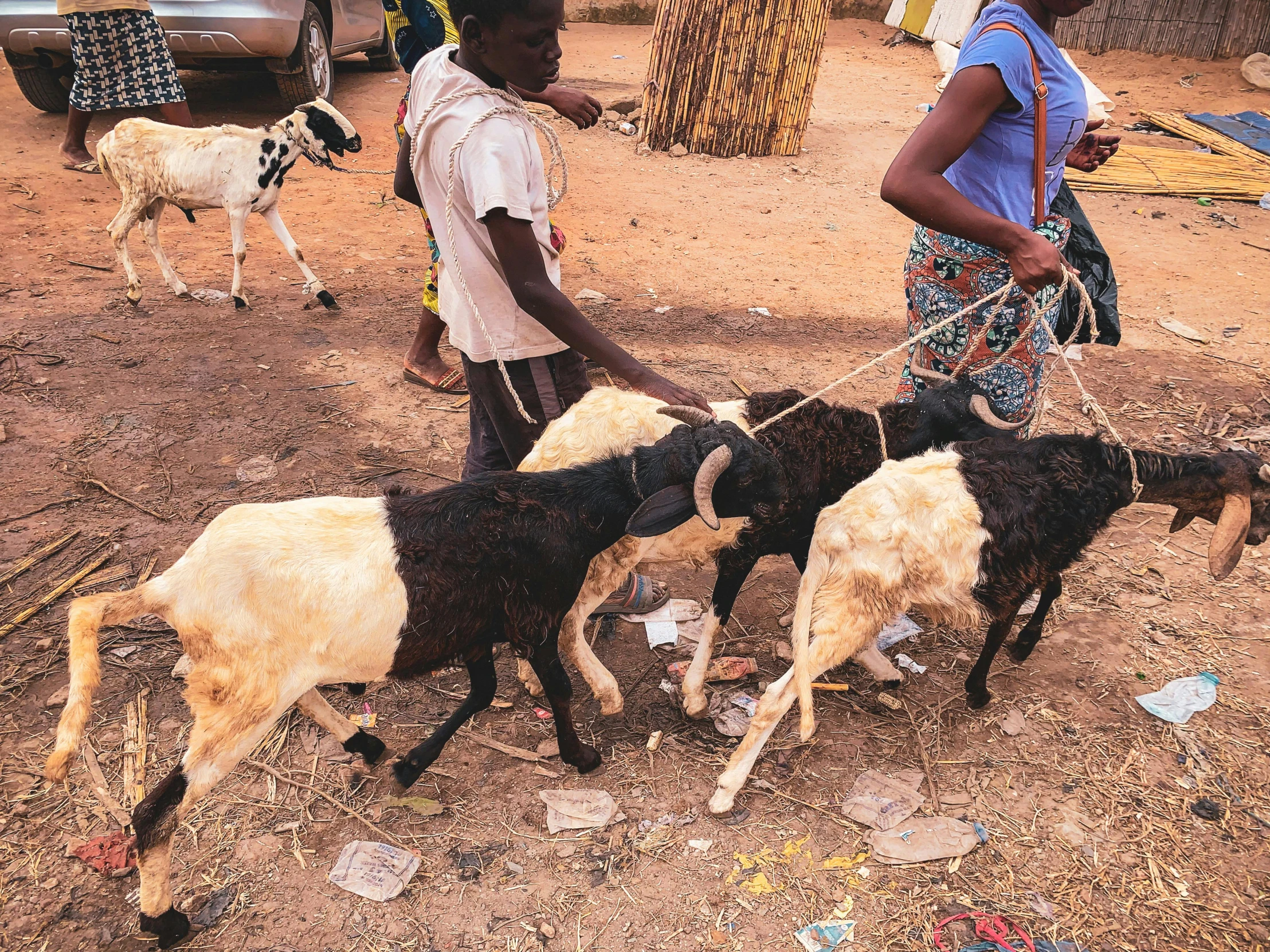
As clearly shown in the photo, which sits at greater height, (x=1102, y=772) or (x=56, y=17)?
(x=56, y=17)

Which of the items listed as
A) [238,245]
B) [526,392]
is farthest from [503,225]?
[238,245]

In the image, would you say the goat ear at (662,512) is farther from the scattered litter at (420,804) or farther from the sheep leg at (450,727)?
the scattered litter at (420,804)

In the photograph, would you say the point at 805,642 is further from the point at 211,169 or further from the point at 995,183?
the point at 211,169

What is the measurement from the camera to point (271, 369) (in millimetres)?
6035

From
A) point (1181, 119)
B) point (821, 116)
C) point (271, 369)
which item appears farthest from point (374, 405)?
point (1181, 119)

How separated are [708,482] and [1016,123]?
1646mm

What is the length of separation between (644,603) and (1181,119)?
13.3 m

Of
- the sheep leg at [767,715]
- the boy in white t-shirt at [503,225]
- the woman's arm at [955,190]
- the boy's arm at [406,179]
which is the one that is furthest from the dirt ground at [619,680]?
the woman's arm at [955,190]

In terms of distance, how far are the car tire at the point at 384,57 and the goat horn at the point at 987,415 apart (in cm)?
1221

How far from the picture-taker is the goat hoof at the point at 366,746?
3348mm

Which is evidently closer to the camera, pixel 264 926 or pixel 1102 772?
pixel 264 926

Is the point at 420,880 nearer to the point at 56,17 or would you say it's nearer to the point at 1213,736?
the point at 1213,736

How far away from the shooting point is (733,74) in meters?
10.4

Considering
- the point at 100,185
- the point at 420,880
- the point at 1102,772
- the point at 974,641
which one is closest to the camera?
the point at 420,880
